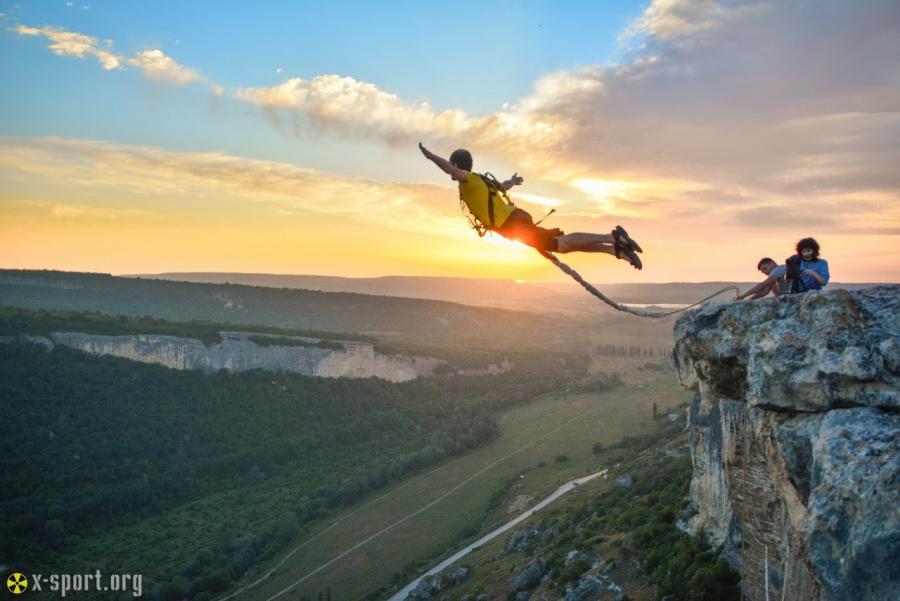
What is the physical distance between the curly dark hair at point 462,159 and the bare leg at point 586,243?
1595 millimetres

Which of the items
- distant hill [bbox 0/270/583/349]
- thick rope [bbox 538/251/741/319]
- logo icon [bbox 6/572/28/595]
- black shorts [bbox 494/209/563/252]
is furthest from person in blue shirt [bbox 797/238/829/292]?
distant hill [bbox 0/270/583/349]

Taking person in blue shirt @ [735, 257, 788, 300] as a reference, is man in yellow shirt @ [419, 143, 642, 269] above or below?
above

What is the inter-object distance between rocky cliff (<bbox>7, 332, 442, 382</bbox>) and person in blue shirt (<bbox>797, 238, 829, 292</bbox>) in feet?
185

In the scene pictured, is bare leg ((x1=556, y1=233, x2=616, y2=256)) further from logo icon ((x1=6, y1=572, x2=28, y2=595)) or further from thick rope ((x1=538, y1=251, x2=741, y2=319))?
logo icon ((x1=6, y1=572, x2=28, y2=595))

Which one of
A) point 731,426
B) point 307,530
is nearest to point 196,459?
point 307,530

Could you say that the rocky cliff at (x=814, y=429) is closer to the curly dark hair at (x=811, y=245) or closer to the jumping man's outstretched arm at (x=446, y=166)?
the curly dark hair at (x=811, y=245)

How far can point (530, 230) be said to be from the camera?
8.62 m

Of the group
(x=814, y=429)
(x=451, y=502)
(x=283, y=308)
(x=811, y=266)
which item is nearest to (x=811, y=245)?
(x=811, y=266)

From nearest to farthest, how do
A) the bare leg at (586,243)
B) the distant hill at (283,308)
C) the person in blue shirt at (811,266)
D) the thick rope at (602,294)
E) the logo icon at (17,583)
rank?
the thick rope at (602,294), the person in blue shirt at (811,266), the bare leg at (586,243), the logo icon at (17,583), the distant hill at (283,308)

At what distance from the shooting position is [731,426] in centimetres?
984

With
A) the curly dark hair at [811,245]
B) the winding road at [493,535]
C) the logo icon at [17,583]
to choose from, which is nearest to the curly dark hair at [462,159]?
the curly dark hair at [811,245]

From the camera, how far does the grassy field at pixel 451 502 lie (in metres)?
31.2

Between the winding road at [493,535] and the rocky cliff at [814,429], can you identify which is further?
the winding road at [493,535]

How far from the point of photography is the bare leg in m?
Result: 8.23
